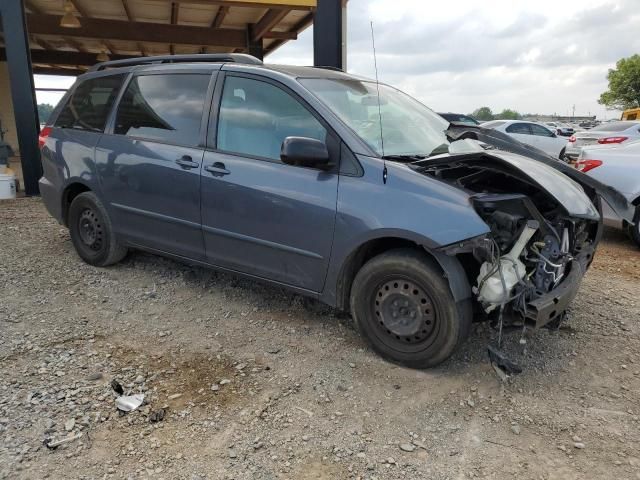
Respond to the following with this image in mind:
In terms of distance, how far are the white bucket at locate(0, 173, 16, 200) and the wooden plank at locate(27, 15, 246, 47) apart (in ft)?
16.0

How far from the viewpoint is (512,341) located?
11.6 ft

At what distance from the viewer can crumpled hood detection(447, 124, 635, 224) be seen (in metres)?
3.09

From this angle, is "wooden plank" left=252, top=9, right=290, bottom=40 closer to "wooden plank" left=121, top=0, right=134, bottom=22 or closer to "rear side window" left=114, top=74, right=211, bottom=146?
"wooden plank" left=121, top=0, right=134, bottom=22

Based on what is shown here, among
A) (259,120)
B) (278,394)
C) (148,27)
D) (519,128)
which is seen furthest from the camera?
(519,128)

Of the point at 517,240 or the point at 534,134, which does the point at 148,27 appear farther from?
the point at 534,134

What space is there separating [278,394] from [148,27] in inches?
456

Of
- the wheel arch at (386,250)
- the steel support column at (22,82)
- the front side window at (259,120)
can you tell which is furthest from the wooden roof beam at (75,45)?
the wheel arch at (386,250)

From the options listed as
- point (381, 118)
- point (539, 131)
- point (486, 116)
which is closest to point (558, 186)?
point (381, 118)

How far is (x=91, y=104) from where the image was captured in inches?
189

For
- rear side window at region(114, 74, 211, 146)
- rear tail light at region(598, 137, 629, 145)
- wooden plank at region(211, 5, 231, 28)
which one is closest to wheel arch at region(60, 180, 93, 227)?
rear side window at region(114, 74, 211, 146)

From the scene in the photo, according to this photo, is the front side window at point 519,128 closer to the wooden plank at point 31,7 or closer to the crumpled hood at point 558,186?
the wooden plank at point 31,7

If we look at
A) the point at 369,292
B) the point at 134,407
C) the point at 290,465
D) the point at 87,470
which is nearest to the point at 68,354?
the point at 134,407

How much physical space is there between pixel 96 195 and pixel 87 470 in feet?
9.41

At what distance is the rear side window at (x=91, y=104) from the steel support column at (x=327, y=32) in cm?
379
